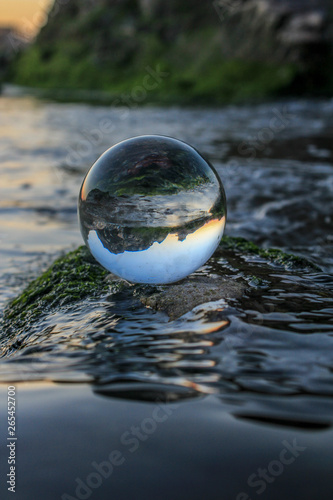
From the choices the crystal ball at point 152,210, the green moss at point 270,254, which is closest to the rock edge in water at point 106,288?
the green moss at point 270,254

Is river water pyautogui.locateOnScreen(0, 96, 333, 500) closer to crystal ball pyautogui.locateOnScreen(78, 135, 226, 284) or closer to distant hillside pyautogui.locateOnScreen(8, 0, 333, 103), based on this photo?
crystal ball pyautogui.locateOnScreen(78, 135, 226, 284)

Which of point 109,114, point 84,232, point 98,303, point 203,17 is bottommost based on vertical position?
point 109,114

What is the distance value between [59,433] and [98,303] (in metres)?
1.17

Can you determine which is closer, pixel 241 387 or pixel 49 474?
pixel 49 474

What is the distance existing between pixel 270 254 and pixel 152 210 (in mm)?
1406

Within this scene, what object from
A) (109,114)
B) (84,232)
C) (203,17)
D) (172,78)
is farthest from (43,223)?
(203,17)

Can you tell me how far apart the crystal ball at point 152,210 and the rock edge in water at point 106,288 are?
0.11m

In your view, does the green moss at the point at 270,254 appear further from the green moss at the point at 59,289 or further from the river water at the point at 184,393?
the green moss at the point at 59,289

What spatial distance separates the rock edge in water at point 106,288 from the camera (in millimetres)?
2930

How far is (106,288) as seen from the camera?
130 inches

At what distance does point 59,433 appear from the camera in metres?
1.99

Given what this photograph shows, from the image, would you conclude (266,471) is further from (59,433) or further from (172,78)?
(172,78)

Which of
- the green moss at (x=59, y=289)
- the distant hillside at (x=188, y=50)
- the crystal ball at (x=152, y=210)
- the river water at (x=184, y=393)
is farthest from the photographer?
the distant hillside at (x=188, y=50)

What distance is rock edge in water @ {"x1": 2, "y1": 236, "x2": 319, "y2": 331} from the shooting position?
9.61ft
